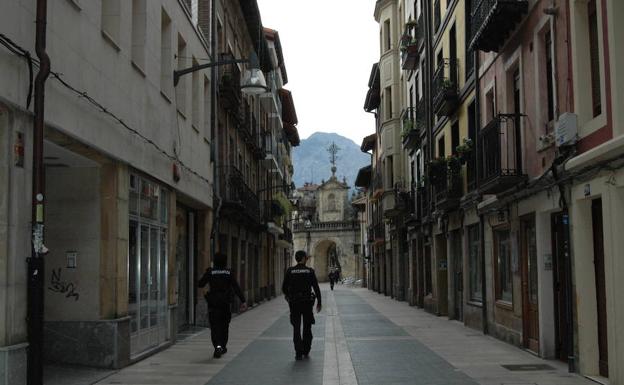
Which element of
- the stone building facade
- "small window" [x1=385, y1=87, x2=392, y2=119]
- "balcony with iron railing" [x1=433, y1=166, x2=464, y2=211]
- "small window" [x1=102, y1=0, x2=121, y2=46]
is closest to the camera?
"small window" [x1=102, y1=0, x2=121, y2=46]

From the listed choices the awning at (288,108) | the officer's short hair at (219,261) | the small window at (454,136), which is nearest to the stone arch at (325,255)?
the awning at (288,108)

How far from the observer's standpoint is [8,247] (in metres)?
7.62

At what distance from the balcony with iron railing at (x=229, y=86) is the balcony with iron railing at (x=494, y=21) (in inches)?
343

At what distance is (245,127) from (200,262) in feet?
31.2

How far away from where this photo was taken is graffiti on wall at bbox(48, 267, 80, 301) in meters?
10.9

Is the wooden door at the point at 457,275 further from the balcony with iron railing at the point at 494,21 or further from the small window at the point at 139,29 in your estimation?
the small window at the point at 139,29

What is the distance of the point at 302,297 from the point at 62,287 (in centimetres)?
388

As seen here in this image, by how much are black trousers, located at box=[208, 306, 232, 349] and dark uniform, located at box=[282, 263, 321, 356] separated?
112cm

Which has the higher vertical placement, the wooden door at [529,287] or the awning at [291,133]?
the awning at [291,133]

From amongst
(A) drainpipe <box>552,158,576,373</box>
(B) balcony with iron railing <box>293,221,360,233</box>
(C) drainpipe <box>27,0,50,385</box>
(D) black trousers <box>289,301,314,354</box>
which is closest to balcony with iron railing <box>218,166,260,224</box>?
(D) black trousers <box>289,301,314,354</box>

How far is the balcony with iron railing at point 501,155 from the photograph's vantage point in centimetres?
1361

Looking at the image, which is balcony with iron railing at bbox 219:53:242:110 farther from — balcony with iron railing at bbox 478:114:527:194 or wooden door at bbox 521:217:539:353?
wooden door at bbox 521:217:539:353

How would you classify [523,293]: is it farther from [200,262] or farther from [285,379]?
[200,262]

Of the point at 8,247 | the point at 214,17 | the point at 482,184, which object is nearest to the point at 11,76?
the point at 8,247
